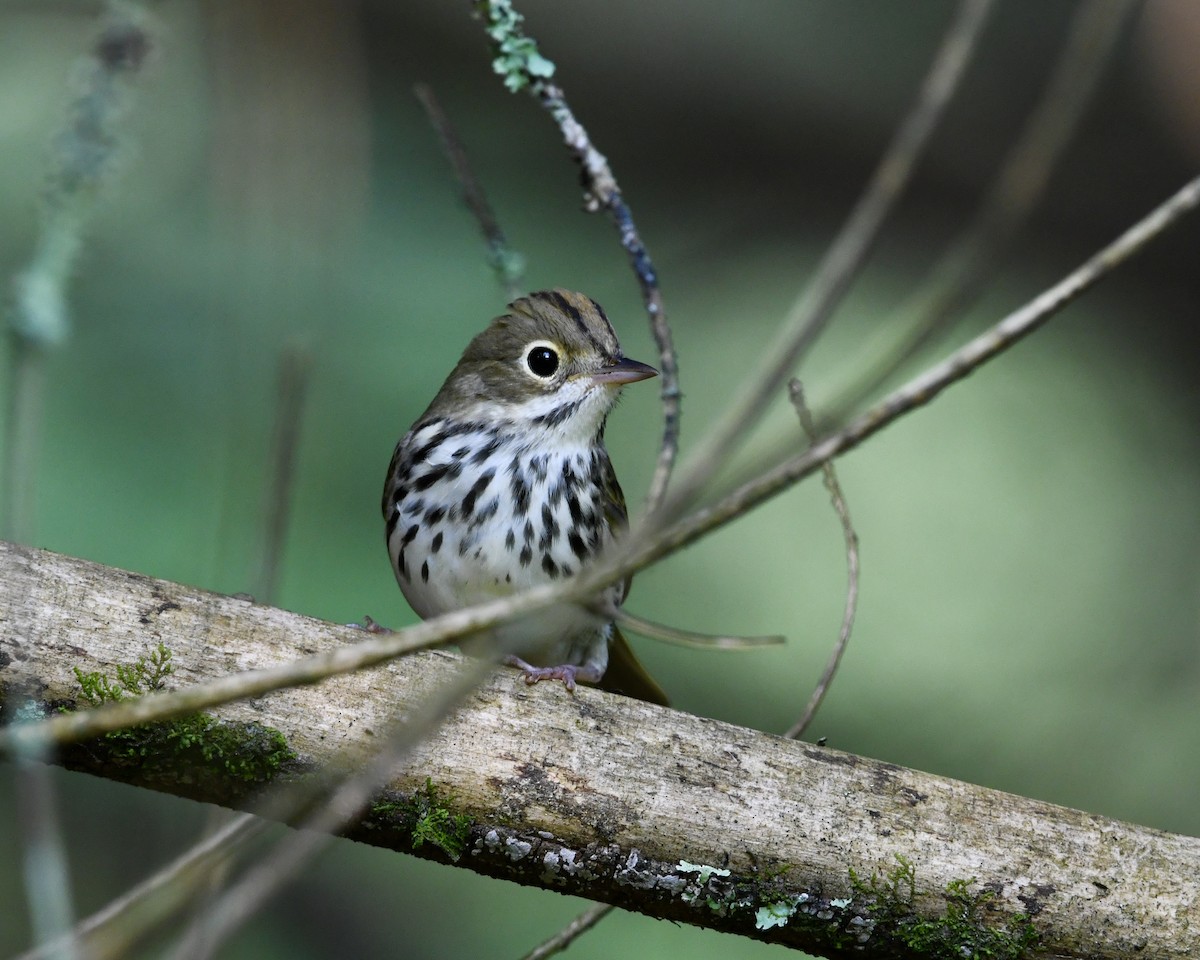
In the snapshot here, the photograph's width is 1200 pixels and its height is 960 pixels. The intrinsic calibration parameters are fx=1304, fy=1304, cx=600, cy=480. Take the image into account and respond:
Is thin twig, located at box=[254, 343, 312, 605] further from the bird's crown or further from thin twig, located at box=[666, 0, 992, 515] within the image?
the bird's crown

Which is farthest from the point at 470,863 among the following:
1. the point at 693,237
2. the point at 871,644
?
the point at 693,237

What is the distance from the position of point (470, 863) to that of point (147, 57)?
4.77 ft

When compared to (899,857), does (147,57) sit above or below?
above

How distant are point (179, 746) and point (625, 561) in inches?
54.3

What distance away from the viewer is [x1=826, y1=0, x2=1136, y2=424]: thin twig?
899 mm

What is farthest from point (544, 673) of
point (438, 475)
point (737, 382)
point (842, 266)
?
point (737, 382)

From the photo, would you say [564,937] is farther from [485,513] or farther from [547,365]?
[547,365]

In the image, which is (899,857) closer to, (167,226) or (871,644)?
(871,644)

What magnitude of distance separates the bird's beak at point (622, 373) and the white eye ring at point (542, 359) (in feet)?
0.38

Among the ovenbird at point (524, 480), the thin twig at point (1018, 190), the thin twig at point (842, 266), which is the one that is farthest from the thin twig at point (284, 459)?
the ovenbird at point (524, 480)

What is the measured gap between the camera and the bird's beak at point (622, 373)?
319cm

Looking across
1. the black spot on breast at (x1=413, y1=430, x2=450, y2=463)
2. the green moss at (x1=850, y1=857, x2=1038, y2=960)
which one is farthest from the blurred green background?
the green moss at (x1=850, y1=857, x2=1038, y2=960)

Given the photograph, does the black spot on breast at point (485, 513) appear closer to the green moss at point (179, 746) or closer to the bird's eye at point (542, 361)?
the bird's eye at point (542, 361)

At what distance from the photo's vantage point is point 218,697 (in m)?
1.17
